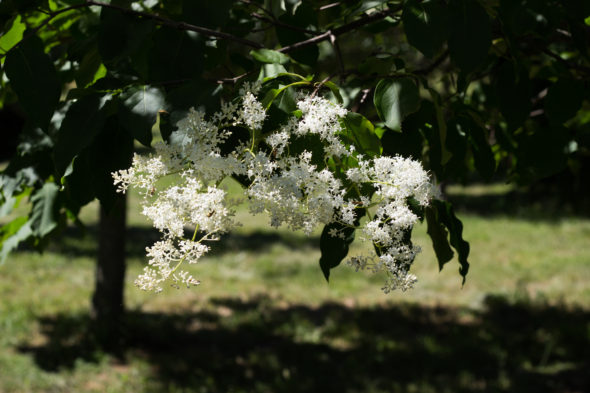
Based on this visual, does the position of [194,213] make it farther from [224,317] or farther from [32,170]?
[224,317]

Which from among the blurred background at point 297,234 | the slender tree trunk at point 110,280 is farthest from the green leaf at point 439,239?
the slender tree trunk at point 110,280

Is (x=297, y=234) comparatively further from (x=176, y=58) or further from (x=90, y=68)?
(x=176, y=58)

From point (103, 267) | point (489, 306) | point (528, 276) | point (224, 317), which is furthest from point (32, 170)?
point (528, 276)

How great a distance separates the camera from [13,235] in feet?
8.10

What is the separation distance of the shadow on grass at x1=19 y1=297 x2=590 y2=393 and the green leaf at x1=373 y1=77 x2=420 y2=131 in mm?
3465

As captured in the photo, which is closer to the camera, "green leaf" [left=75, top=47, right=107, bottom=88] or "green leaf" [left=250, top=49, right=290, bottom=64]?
"green leaf" [left=250, top=49, right=290, bottom=64]

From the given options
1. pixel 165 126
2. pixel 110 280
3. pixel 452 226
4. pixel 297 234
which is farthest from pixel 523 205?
pixel 165 126

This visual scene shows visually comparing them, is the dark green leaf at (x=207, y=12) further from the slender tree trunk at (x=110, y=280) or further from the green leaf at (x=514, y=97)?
the slender tree trunk at (x=110, y=280)

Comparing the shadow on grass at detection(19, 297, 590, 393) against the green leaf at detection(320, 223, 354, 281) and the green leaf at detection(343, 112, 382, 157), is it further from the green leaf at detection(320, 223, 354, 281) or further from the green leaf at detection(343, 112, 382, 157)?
the green leaf at detection(343, 112, 382, 157)

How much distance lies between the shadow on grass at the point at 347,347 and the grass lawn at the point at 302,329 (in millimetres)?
16

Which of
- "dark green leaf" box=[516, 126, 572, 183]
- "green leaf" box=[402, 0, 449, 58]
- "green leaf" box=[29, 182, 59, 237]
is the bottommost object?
"green leaf" box=[29, 182, 59, 237]

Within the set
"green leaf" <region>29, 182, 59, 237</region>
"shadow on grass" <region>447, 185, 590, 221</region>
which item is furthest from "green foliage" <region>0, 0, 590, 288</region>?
"shadow on grass" <region>447, 185, 590, 221</region>

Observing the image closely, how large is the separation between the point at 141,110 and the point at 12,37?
0.46 metres

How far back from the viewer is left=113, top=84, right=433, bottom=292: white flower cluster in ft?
3.44
